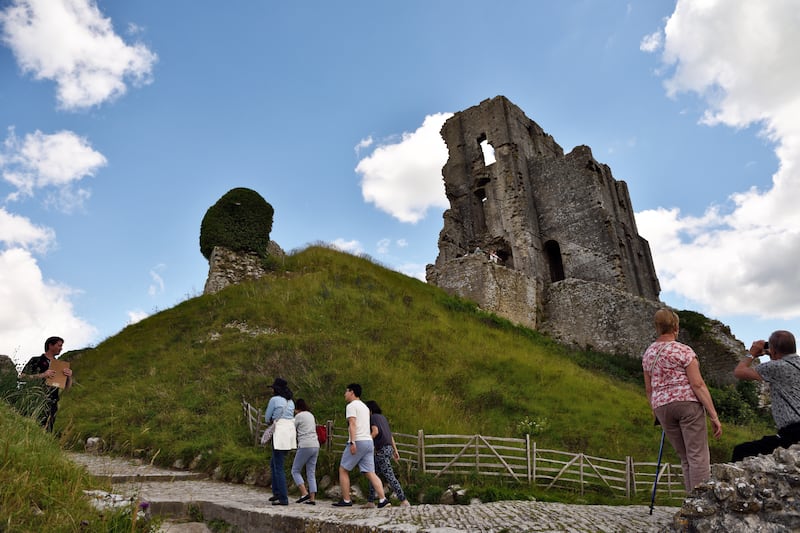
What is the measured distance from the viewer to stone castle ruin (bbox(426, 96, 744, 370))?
24781 mm

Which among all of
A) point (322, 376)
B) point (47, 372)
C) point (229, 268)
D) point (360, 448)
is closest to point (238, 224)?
point (229, 268)

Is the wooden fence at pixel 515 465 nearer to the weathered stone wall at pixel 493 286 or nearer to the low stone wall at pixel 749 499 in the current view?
the low stone wall at pixel 749 499

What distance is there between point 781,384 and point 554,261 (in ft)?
94.4

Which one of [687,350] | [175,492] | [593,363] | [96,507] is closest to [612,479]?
[687,350]

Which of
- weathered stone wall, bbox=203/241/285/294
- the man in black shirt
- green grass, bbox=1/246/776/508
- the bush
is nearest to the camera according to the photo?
the man in black shirt

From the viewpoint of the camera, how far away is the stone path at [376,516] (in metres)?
4.95

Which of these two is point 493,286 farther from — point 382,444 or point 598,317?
point 382,444

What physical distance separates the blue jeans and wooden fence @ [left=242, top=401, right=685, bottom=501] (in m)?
2.47

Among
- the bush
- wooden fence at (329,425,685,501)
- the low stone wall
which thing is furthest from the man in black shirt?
the bush

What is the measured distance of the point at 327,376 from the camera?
12.8 metres

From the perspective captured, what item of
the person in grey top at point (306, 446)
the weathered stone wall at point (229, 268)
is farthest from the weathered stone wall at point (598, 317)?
the person in grey top at point (306, 446)

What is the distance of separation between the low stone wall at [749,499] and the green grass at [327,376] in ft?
19.7

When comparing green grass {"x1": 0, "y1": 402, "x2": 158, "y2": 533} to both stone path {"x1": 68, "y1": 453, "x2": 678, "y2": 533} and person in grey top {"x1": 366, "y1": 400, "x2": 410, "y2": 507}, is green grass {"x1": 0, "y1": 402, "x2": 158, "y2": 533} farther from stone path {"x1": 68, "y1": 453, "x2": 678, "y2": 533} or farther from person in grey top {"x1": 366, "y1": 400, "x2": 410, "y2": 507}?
person in grey top {"x1": 366, "y1": 400, "x2": 410, "y2": 507}

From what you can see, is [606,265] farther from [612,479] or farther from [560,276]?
[612,479]
